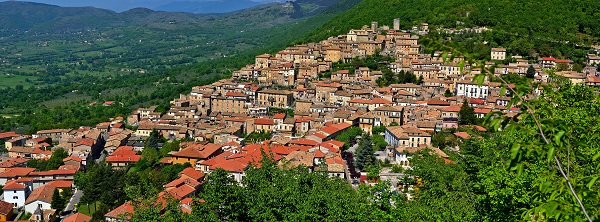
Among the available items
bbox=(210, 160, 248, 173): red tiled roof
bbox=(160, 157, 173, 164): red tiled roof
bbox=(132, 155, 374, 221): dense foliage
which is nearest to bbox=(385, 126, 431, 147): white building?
bbox=(210, 160, 248, 173): red tiled roof

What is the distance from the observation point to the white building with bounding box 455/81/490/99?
36656mm

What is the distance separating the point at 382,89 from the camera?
37.9m

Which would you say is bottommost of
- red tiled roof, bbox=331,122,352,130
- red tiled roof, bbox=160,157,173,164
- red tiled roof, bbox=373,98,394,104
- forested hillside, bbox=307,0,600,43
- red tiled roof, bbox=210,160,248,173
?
red tiled roof, bbox=160,157,173,164

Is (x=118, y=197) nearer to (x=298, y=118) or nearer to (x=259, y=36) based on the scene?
(x=298, y=118)

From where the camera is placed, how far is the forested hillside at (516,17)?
5197cm

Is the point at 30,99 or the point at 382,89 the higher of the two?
the point at 382,89

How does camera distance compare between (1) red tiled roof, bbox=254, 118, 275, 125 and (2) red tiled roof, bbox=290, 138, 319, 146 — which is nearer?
(2) red tiled roof, bbox=290, 138, 319, 146

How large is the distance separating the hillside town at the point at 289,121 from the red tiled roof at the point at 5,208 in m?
0.09

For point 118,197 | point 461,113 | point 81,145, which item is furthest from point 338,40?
point 118,197

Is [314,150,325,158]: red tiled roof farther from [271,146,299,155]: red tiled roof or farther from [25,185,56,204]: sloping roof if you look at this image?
[25,185,56,204]: sloping roof

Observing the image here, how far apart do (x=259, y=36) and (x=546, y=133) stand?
458 feet

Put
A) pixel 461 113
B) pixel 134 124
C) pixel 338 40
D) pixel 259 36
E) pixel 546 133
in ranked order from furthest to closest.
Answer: pixel 259 36, pixel 338 40, pixel 134 124, pixel 461 113, pixel 546 133

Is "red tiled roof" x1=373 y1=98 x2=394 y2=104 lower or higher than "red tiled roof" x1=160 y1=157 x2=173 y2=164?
higher

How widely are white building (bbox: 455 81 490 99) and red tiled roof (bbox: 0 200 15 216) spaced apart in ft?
96.0
